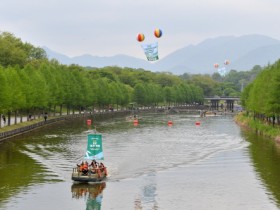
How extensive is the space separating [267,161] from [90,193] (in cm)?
3068

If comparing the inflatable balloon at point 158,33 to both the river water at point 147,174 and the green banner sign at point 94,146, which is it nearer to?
the river water at point 147,174

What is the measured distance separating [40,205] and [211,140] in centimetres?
6153

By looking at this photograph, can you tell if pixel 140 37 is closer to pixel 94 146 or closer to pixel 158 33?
pixel 158 33

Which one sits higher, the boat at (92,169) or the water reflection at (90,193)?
the boat at (92,169)

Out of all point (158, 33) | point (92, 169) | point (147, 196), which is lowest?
point (147, 196)

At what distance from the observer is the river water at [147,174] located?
51.7 meters

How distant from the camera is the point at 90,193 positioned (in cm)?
5528

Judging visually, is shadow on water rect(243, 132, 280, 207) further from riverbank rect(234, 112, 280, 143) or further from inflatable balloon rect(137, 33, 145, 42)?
inflatable balloon rect(137, 33, 145, 42)

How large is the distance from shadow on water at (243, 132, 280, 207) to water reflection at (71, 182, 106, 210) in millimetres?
16765

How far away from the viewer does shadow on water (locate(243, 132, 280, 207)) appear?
58469 mm

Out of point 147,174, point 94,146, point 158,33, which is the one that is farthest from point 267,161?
point 158,33

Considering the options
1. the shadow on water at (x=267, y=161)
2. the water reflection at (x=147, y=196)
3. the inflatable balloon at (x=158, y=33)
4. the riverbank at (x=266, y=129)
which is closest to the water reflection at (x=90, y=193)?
the water reflection at (x=147, y=196)

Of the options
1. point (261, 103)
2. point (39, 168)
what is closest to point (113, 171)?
point (39, 168)

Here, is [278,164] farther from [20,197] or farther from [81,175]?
[20,197]
